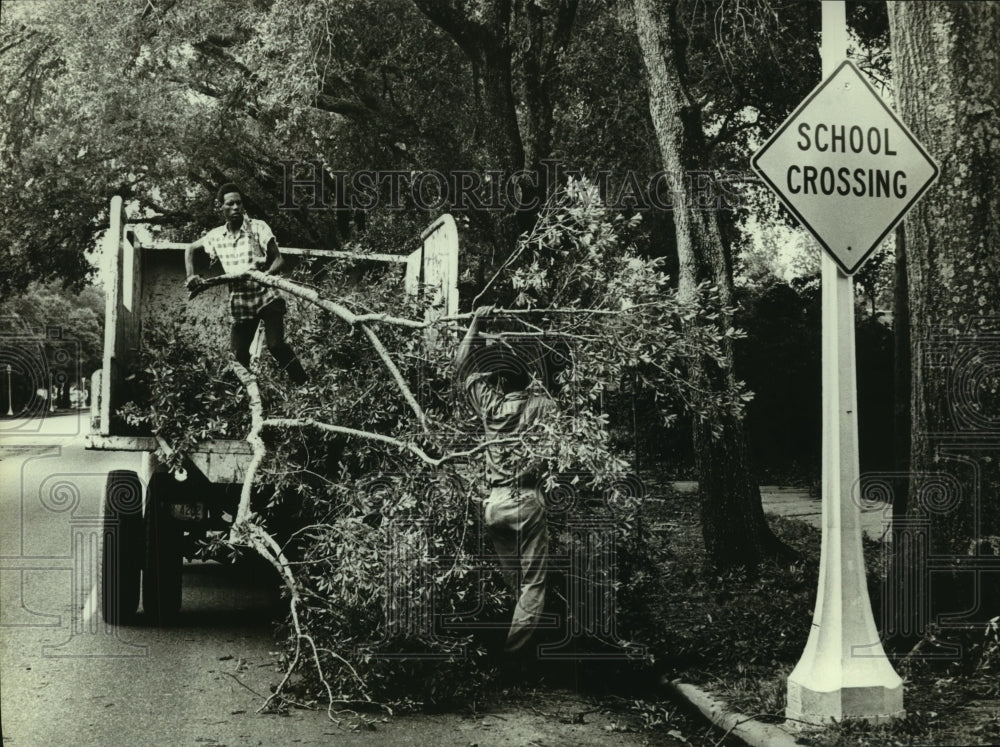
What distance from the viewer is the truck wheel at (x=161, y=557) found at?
20.6ft

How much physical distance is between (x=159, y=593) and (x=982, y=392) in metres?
5.14

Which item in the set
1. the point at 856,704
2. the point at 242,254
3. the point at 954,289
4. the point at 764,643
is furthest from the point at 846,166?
the point at 242,254

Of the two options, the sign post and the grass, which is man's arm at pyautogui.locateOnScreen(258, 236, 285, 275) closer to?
the grass

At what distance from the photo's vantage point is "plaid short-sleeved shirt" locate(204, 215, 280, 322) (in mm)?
6449

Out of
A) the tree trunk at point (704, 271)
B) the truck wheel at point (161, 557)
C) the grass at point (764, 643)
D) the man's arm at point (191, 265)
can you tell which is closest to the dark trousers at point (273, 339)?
the man's arm at point (191, 265)

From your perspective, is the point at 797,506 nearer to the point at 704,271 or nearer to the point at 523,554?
the point at 704,271

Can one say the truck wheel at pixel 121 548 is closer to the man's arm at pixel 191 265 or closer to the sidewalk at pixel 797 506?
the man's arm at pixel 191 265

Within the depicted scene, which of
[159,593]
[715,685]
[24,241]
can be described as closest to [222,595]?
[159,593]

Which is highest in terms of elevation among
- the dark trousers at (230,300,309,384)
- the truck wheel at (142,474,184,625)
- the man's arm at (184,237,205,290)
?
the man's arm at (184,237,205,290)

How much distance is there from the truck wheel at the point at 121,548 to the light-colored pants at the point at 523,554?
2626 mm

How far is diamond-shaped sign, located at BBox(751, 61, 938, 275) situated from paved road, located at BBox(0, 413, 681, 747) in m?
2.47

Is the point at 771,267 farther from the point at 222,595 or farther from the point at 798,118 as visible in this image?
the point at 222,595

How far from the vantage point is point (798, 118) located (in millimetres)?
4324

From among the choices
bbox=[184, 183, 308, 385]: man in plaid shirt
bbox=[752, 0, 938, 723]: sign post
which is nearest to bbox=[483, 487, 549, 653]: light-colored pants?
bbox=[752, 0, 938, 723]: sign post
